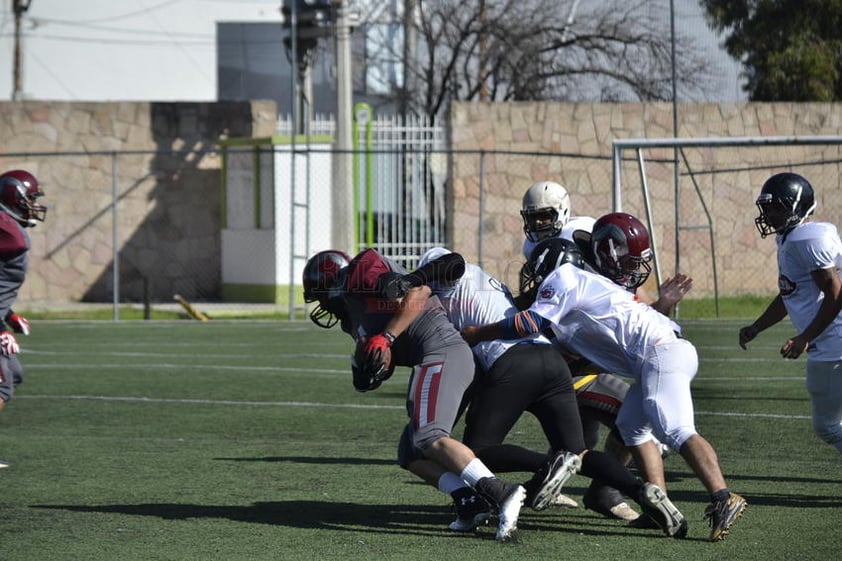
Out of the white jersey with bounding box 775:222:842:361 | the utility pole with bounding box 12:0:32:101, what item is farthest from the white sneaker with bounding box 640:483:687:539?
the utility pole with bounding box 12:0:32:101

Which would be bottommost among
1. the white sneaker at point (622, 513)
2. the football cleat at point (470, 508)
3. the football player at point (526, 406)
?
the white sneaker at point (622, 513)

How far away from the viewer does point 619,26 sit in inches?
1014

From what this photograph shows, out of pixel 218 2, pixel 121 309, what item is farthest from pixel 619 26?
pixel 218 2

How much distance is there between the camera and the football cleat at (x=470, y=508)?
617 centimetres

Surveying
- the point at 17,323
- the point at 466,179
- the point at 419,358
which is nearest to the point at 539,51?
the point at 466,179

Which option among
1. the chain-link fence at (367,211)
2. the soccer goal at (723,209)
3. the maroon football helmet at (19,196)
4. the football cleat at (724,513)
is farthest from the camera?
the chain-link fence at (367,211)

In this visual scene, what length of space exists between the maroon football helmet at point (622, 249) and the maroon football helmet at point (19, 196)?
4.07 m

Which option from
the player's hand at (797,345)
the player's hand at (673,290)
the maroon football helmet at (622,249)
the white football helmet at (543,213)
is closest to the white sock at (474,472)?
the maroon football helmet at (622,249)

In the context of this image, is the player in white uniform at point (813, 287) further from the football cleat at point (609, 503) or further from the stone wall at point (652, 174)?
the stone wall at point (652, 174)

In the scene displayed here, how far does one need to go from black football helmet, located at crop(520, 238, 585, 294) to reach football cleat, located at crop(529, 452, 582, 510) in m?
0.99

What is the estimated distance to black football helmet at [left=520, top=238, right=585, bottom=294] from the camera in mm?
6613

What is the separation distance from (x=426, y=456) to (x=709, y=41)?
57.1 ft

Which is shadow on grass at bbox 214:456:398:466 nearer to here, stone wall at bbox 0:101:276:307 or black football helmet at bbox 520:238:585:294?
black football helmet at bbox 520:238:585:294

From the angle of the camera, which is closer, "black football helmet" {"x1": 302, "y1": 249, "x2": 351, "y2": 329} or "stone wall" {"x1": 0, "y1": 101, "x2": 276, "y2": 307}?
"black football helmet" {"x1": 302, "y1": 249, "x2": 351, "y2": 329}
